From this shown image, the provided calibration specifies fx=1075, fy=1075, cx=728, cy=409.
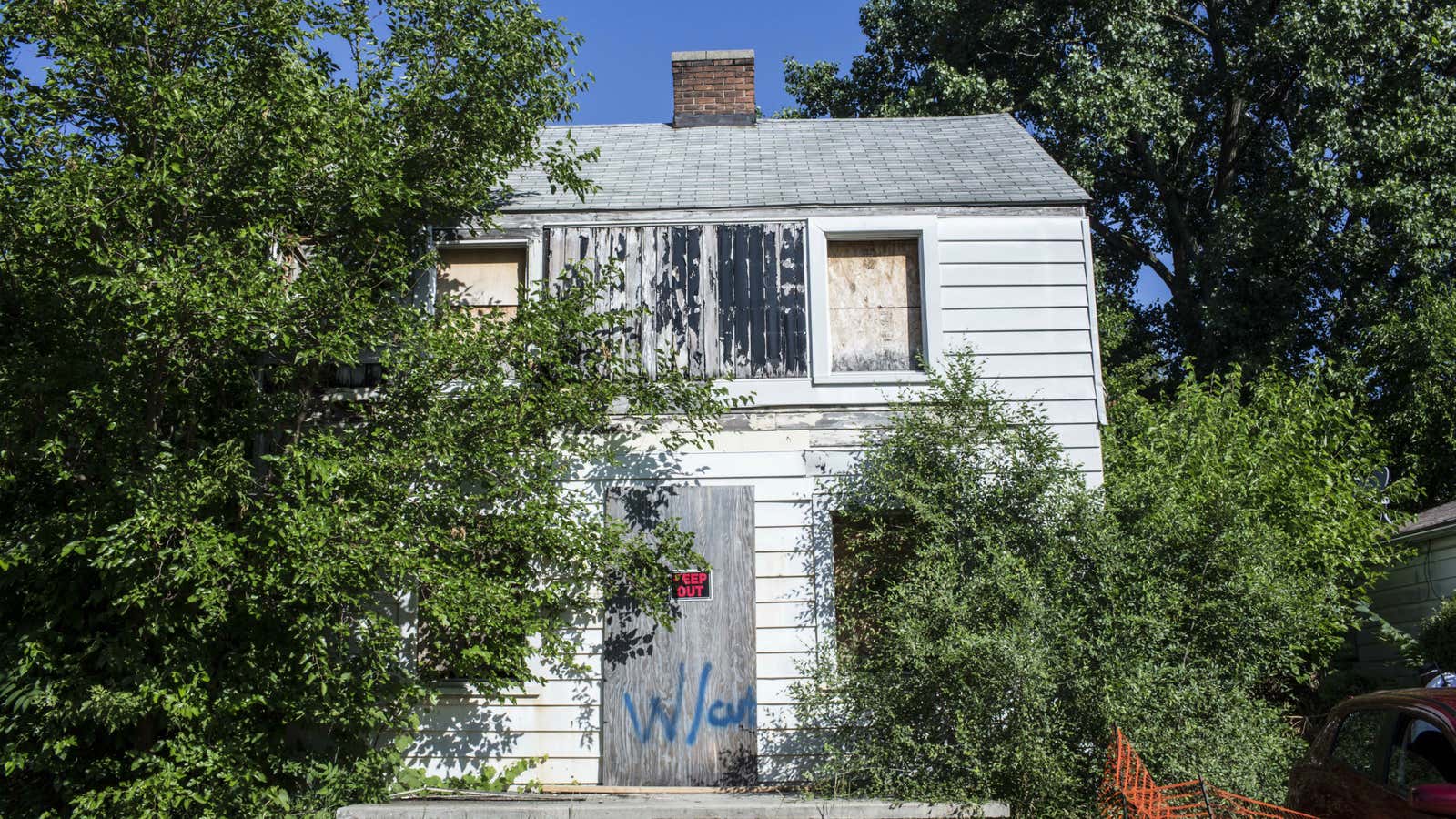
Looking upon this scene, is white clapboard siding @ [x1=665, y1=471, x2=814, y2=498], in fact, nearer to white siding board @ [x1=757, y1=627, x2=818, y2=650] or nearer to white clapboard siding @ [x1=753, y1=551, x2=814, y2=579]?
white clapboard siding @ [x1=753, y1=551, x2=814, y2=579]

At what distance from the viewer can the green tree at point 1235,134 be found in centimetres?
1630

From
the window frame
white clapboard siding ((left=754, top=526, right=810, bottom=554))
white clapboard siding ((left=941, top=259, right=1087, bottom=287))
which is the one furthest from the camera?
white clapboard siding ((left=941, top=259, right=1087, bottom=287))

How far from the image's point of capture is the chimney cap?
13.0 meters

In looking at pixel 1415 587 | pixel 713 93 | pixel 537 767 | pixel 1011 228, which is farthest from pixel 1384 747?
pixel 713 93

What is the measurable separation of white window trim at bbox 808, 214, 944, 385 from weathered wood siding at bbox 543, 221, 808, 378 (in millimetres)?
119

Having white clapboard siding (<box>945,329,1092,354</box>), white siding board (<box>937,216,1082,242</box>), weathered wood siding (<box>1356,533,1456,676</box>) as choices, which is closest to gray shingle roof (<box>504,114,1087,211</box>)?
white siding board (<box>937,216,1082,242</box>)

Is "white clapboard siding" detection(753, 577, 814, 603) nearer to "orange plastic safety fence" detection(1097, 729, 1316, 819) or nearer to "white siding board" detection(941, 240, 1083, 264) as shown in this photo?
"orange plastic safety fence" detection(1097, 729, 1316, 819)

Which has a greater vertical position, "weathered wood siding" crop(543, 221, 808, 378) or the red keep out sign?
"weathered wood siding" crop(543, 221, 808, 378)

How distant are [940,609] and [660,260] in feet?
13.9

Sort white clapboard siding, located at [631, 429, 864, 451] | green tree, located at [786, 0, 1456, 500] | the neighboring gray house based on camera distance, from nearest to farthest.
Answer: white clapboard siding, located at [631, 429, 864, 451], the neighboring gray house, green tree, located at [786, 0, 1456, 500]

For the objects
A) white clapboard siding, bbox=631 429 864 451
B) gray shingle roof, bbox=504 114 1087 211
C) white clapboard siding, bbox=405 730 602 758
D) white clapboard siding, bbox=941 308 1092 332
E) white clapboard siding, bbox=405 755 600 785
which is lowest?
white clapboard siding, bbox=405 755 600 785

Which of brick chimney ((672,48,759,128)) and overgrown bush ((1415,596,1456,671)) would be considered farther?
brick chimney ((672,48,759,128))

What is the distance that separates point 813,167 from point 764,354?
2596mm

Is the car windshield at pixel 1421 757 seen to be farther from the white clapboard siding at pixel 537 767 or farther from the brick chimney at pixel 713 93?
the brick chimney at pixel 713 93
